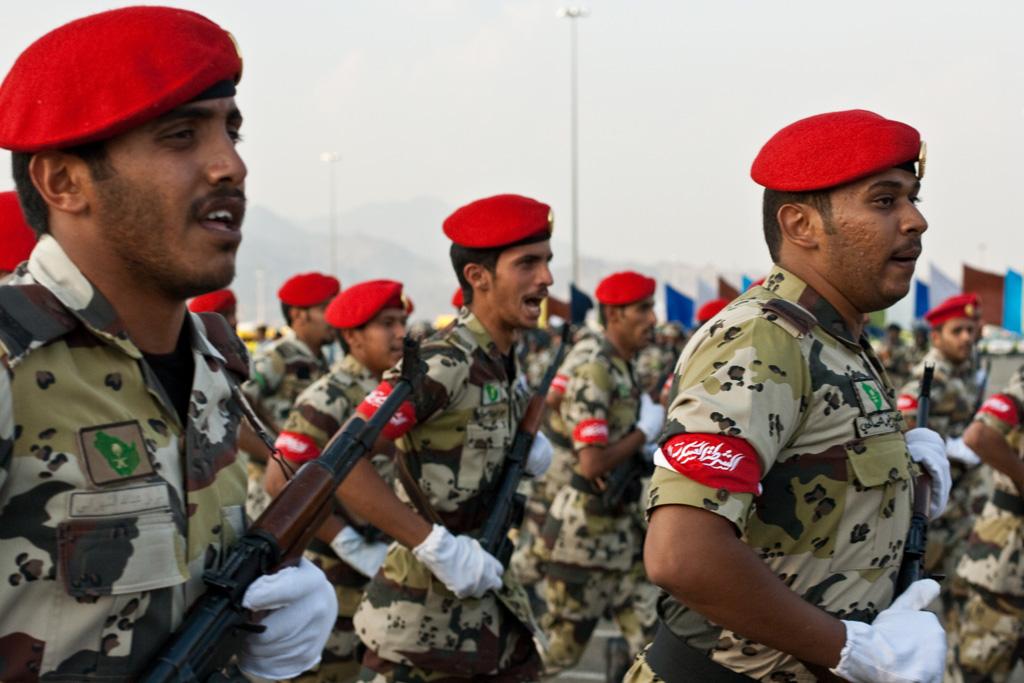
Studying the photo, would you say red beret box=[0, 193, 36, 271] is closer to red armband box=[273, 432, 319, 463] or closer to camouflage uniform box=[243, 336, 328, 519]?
red armband box=[273, 432, 319, 463]

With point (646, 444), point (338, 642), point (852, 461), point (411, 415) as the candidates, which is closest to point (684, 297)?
point (646, 444)

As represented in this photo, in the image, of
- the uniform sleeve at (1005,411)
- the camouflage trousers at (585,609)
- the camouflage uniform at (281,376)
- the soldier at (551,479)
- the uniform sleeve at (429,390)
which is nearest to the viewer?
the uniform sleeve at (429,390)

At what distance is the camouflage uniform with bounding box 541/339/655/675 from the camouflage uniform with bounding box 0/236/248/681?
466 centimetres

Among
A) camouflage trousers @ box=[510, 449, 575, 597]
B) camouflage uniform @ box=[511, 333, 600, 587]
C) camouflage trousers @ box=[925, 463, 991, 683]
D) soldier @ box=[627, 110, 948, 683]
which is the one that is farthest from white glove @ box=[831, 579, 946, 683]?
camouflage trousers @ box=[925, 463, 991, 683]

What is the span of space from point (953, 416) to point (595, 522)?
309cm

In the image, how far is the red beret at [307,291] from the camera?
766 centimetres

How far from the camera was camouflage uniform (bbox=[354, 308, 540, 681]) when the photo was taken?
378cm

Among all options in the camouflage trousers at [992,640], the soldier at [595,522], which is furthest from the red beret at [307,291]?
the camouflage trousers at [992,640]

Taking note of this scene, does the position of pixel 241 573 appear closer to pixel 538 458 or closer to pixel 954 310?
pixel 538 458

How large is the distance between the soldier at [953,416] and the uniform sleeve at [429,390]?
13.5ft

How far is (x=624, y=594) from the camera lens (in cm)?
644

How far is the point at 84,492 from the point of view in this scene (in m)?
1.59

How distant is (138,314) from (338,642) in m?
3.83

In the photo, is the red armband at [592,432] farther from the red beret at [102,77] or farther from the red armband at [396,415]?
the red beret at [102,77]
